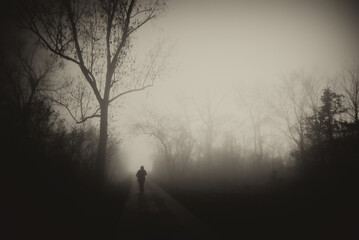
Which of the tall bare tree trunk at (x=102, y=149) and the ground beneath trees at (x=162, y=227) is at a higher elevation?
the tall bare tree trunk at (x=102, y=149)

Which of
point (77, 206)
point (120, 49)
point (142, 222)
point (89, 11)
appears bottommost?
point (142, 222)

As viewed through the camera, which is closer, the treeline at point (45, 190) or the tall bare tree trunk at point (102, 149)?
the treeline at point (45, 190)

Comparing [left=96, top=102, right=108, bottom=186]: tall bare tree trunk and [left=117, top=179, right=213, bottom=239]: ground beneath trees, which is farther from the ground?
[left=96, top=102, right=108, bottom=186]: tall bare tree trunk

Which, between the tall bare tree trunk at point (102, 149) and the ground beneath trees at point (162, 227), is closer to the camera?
the ground beneath trees at point (162, 227)

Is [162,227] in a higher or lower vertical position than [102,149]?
lower

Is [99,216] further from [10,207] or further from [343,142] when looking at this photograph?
[343,142]

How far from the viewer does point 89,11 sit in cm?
1028

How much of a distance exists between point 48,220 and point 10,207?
0.97 m

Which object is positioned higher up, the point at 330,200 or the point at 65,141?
the point at 65,141

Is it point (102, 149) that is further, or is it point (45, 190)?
point (102, 149)

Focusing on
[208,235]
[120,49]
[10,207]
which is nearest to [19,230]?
[10,207]

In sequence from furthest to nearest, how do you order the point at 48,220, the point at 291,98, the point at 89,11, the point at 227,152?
the point at 227,152
the point at 291,98
the point at 89,11
the point at 48,220

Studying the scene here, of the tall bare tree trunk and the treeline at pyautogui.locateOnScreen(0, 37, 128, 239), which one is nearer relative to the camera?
the treeline at pyautogui.locateOnScreen(0, 37, 128, 239)

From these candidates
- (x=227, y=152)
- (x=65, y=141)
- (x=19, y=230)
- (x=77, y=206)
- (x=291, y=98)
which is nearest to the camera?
(x=19, y=230)
